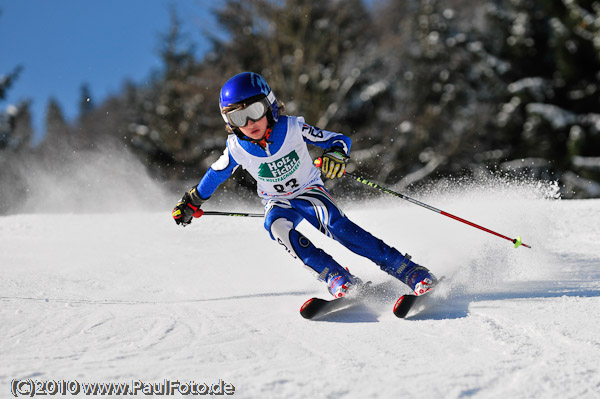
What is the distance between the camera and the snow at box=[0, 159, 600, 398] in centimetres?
182

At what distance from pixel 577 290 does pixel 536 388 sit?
69.6 inches

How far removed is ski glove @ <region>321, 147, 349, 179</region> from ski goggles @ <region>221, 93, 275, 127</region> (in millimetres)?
502

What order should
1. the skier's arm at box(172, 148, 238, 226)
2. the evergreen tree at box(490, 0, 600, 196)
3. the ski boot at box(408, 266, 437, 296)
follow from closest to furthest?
1. the ski boot at box(408, 266, 437, 296)
2. the skier's arm at box(172, 148, 238, 226)
3. the evergreen tree at box(490, 0, 600, 196)

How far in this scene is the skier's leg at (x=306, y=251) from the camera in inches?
125

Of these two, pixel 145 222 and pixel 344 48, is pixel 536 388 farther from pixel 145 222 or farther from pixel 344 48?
pixel 344 48

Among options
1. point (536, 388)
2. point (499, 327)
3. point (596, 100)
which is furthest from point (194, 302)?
point (596, 100)

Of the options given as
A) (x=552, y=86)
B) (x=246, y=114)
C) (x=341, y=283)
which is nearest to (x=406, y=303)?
(x=341, y=283)

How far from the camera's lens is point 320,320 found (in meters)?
2.76

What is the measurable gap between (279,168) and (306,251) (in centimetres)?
60

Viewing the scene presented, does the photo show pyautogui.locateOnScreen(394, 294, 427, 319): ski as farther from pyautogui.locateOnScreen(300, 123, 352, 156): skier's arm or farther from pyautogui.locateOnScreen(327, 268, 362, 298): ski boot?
pyautogui.locateOnScreen(300, 123, 352, 156): skier's arm

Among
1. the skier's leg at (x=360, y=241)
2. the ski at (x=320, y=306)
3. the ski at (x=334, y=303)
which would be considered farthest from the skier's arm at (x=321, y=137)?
the ski at (x=320, y=306)

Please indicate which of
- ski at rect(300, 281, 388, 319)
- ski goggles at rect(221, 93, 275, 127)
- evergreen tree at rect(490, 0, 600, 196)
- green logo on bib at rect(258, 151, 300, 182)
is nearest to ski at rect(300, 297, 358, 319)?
ski at rect(300, 281, 388, 319)

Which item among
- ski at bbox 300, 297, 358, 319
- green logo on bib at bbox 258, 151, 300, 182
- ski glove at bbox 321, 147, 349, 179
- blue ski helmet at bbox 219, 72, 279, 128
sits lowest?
ski at bbox 300, 297, 358, 319

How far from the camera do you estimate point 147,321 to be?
267 cm
